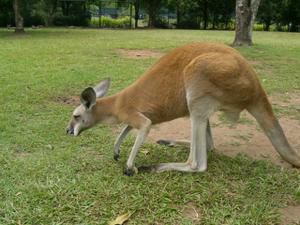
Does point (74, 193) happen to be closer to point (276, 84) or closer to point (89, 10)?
point (276, 84)

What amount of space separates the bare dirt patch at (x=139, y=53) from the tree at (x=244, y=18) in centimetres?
298

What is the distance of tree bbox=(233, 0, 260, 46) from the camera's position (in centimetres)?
1327

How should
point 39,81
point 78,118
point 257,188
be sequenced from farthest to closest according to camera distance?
point 39,81 → point 78,118 → point 257,188

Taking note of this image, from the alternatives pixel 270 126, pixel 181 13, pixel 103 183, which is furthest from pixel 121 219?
pixel 181 13

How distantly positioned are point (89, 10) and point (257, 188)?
106 feet

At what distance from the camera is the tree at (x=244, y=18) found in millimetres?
13273

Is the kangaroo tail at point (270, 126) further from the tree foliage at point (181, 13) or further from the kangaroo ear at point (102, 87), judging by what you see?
the tree foliage at point (181, 13)

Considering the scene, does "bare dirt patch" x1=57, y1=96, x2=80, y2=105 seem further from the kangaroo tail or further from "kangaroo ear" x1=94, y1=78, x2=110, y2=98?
the kangaroo tail

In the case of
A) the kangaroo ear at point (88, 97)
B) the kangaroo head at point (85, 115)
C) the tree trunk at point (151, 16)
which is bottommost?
the tree trunk at point (151, 16)

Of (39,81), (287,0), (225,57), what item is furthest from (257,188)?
(287,0)

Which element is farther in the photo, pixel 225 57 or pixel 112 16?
Answer: pixel 112 16

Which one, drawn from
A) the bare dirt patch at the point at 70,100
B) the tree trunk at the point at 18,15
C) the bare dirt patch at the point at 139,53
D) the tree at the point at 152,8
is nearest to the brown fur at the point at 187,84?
the bare dirt patch at the point at 70,100

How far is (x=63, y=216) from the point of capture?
2969 millimetres

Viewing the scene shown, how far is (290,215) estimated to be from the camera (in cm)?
309
